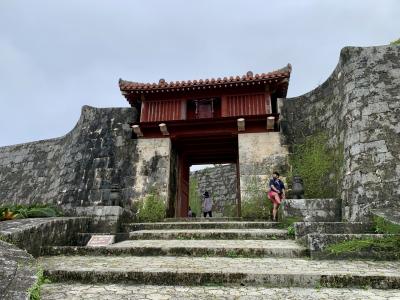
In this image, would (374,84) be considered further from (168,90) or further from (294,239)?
(168,90)

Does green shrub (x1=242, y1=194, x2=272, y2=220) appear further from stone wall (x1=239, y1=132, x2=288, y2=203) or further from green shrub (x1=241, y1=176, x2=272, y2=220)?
stone wall (x1=239, y1=132, x2=288, y2=203)

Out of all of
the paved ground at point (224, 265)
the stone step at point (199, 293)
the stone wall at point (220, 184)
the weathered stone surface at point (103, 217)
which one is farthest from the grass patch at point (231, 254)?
the stone wall at point (220, 184)

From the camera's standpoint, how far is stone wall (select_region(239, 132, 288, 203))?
9789 mm

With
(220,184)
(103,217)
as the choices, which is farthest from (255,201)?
(220,184)

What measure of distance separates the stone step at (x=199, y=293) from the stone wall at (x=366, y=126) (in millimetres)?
3563

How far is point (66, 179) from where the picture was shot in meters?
11.5

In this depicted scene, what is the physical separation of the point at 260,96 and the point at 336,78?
2.52m

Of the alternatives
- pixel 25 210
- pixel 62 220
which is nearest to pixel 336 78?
pixel 62 220

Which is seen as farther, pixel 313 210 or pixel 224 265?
pixel 313 210

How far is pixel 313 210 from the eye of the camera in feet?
23.8

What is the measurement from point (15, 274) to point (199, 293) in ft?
6.17

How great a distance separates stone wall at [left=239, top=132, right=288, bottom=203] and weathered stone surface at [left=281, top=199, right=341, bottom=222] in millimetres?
2303

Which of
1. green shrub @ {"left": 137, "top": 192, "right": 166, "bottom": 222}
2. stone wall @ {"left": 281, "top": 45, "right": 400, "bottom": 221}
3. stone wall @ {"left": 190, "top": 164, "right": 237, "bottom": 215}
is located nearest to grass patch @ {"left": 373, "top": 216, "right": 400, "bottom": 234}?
stone wall @ {"left": 281, "top": 45, "right": 400, "bottom": 221}

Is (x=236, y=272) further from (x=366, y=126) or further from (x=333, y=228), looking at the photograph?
(x=366, y=126)
